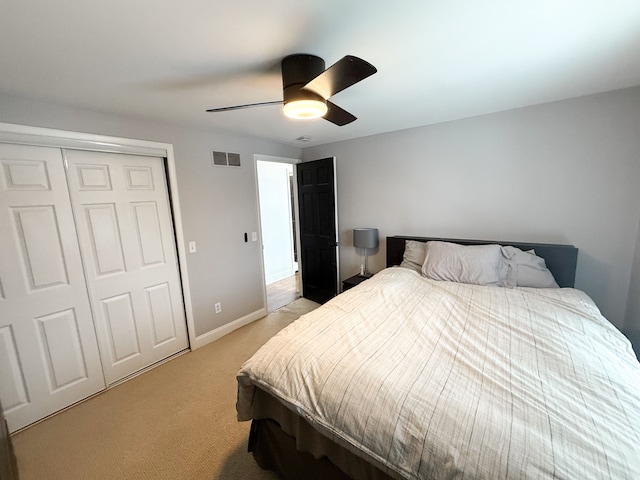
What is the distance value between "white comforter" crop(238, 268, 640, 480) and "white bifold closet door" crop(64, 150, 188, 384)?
1.63 metres

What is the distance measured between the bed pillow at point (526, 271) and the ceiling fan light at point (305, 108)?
2046mm

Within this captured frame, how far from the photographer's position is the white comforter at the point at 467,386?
794mm

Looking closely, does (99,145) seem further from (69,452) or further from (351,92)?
(69,452)

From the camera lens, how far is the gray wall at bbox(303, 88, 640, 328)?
6.63ft

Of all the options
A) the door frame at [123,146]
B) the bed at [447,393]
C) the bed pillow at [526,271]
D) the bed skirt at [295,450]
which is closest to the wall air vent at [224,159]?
the door frame at [123,146]

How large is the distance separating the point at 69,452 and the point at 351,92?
9.98ft

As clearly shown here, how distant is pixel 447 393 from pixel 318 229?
2.76 meters

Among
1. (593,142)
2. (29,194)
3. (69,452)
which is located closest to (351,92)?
(593,142)

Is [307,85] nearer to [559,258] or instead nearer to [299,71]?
[299,71]

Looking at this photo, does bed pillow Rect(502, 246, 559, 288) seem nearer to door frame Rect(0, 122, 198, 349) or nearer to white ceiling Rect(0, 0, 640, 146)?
white ceiling Rect(0, 0, 640, 146)

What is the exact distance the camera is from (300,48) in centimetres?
131

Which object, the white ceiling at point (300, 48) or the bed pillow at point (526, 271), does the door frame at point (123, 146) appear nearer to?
the white ceiling at point (300, 48)

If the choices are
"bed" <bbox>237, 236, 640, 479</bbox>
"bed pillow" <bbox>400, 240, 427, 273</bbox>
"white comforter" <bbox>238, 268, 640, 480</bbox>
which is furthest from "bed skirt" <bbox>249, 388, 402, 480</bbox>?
"bed pillow" <bbox>400, 240, 427, 273</bbox>

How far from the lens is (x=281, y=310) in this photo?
11.9 feet
